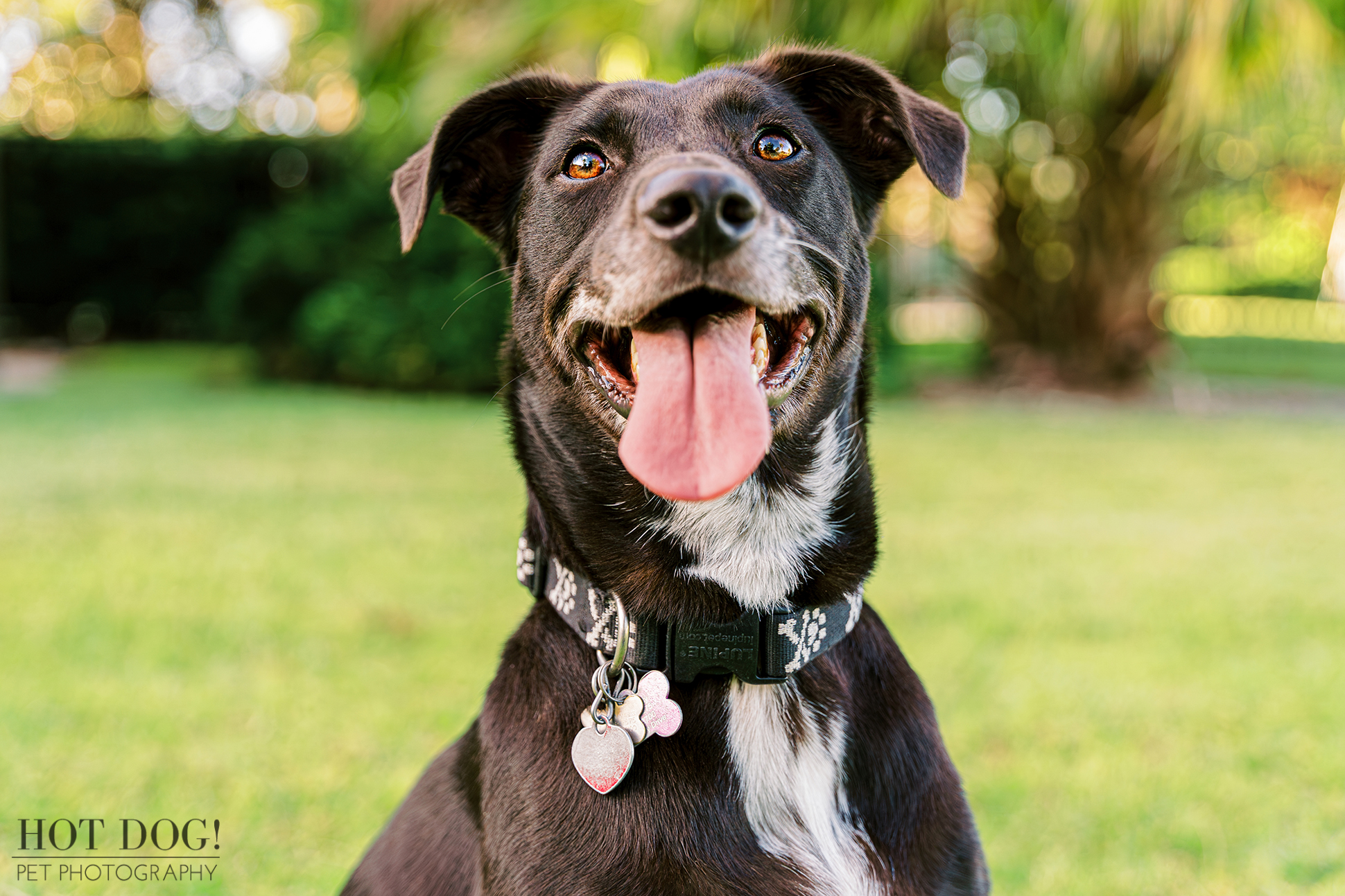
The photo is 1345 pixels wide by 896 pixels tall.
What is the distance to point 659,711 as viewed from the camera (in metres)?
1.77

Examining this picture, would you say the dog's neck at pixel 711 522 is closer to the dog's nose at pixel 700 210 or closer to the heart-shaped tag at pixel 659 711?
the heart-shaped tag at pixel 659 711

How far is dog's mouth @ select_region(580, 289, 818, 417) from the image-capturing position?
75.4 inches

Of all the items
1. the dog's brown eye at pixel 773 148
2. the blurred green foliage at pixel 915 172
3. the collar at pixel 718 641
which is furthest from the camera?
the blurred green foliage at pixel 915 172

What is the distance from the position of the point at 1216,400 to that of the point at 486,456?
754cm

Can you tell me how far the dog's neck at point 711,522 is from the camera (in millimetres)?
1935

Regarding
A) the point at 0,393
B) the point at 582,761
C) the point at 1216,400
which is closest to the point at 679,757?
the point at 582,761

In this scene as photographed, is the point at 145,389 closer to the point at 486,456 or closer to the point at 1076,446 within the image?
the point at 486,456

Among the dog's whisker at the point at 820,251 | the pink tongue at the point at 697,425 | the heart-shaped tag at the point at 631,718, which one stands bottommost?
the heart-shaped tag at the point at 631,718

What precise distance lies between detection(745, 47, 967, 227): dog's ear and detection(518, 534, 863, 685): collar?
2.82ft

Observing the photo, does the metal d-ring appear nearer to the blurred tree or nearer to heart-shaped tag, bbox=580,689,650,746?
heart-shaped tag, bbox=580,689,650,746

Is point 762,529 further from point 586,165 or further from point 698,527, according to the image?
point 586,165

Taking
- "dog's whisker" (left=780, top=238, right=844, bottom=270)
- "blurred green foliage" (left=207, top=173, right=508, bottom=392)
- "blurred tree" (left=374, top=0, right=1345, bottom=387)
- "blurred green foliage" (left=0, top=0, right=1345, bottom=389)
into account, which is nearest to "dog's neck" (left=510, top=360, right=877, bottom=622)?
"dog's whisker" (left=780, top=238, right=844, bottom=270)

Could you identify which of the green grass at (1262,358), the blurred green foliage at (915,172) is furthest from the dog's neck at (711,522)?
the green grass at (1262,358)

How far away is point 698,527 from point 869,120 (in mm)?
993
